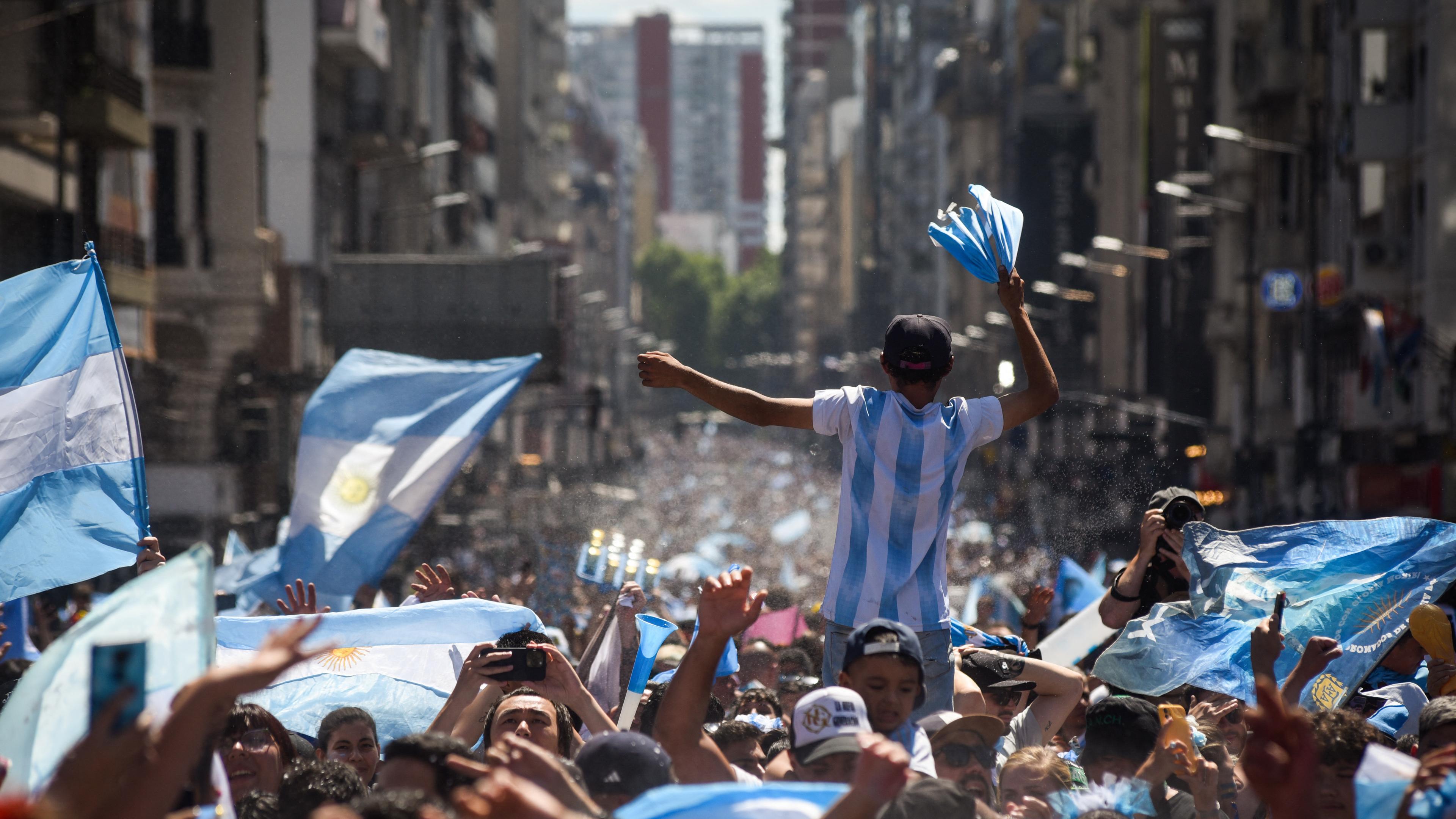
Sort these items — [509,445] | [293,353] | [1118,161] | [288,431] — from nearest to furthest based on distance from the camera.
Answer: [288,431] → [293,353] → [1118,161] → [509,445]

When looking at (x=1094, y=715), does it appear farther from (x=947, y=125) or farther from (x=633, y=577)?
(x=947, y=125)

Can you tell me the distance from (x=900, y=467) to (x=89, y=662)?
2521mm

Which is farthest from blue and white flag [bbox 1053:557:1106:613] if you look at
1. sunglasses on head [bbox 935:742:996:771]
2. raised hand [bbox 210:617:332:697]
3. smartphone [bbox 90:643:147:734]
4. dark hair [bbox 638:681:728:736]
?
smartphone [bbox 90:643:147:734]

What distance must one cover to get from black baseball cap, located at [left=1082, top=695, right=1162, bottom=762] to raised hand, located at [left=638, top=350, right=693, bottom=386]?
5.49ft

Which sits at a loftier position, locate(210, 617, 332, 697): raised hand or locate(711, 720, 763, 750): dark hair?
locate(210, 617, 332, 697): raised hand

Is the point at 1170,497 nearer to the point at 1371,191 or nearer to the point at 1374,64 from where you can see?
the point at 1374,64

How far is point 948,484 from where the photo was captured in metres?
5.77

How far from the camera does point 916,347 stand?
5680 mm

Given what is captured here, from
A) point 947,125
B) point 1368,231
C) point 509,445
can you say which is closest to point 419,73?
point 509,445

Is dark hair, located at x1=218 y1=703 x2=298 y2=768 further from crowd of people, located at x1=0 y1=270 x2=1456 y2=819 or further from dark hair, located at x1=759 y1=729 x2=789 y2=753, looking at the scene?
dark hair, located at x1=759 y1=729 x2=789 y2=753

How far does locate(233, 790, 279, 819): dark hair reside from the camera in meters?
5.18

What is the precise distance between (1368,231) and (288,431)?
21306mm

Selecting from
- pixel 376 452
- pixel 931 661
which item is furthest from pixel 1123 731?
pixel 376 452

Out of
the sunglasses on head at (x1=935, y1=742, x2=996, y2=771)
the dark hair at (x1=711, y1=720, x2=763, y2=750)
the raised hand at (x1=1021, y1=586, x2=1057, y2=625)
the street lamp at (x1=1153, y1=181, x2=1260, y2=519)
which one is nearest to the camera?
the sunglasses on head at (x1=935, y1=742, x2=996, y2=771)
